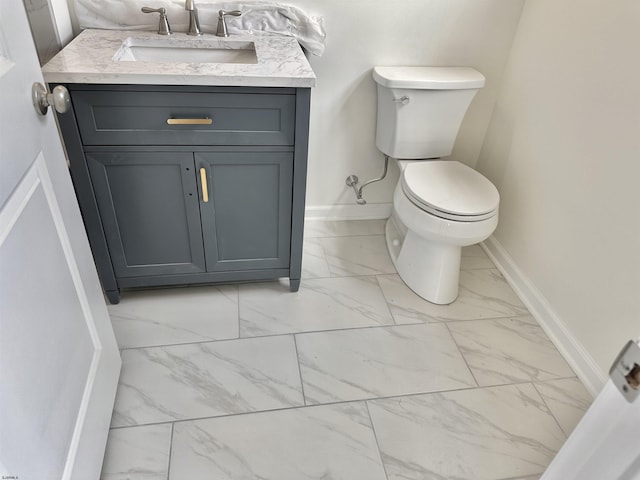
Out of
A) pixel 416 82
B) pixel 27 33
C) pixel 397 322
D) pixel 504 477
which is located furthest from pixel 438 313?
pixel 27 33

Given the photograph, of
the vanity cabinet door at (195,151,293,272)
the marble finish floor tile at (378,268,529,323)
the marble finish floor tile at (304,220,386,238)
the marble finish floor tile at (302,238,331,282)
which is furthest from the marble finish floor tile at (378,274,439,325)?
the vanity cabinet door at (195,151,293,272)

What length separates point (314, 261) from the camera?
6.66ft

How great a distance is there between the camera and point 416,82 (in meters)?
Answer: 1.77

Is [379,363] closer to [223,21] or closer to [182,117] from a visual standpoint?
[182,117]

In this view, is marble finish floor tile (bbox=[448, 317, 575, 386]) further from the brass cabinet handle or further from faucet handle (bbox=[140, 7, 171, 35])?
faucet handle (bbox=[140, 7, 171, 35])

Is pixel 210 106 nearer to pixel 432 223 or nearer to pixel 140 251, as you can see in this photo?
pixel 140 251

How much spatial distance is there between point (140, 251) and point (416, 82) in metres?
1.21

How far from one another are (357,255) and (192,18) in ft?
3.80

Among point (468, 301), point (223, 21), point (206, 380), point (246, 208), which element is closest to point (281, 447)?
point (206, 380)

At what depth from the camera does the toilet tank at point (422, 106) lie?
1804 millimetres

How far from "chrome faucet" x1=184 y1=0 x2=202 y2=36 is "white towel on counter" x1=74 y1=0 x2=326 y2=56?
40 mm

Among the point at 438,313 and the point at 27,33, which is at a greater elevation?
the point at 27,33

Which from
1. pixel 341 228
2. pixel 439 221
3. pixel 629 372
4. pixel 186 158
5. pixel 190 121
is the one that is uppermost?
pixel 629 372

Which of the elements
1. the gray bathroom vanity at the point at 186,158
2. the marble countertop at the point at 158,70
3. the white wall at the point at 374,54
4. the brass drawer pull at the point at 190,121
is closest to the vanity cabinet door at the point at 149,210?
the gray bathroom vanity at the point at 186,158
